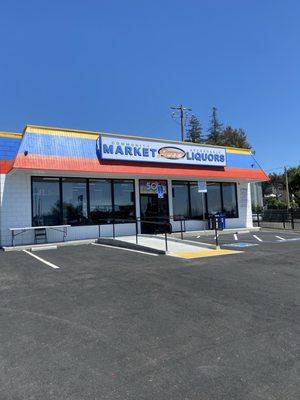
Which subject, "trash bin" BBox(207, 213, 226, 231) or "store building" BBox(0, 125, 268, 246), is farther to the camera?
"trash bin" BBox(207, 213, 226, 231)

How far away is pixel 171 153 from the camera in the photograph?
73.8 ft

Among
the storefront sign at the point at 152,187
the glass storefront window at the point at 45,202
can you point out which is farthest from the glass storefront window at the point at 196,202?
the glass storefront window at the point at 45,202

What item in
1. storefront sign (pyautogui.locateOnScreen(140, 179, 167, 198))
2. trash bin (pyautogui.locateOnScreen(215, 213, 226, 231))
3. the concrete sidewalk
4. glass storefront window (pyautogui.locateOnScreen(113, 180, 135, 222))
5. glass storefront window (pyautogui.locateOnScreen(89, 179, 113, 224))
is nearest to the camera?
the concrete sidewalk

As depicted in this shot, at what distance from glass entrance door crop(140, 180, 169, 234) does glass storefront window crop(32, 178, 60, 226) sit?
4947 millimetres

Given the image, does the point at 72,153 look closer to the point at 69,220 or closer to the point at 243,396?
the point at 69,220

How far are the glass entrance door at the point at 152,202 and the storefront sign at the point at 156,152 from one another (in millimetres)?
1628

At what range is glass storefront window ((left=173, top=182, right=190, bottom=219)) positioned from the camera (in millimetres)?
23906

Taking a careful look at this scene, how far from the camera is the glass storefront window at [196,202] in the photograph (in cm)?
2462

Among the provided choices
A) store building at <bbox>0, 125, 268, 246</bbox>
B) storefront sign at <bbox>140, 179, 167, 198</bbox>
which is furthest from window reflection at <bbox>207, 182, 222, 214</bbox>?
storefront sign at <bbox>140, 179, 167, 198</bbox>

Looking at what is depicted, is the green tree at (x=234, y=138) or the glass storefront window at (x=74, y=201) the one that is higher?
the green tree at (x=234, y=138)

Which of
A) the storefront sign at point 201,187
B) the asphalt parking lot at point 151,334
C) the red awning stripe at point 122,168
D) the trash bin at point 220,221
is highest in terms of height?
the red awning stripe at point 122,168

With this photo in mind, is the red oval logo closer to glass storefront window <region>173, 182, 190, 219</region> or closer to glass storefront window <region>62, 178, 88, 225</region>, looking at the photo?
glass storefront window <region>173, 182, 190, 219</region>

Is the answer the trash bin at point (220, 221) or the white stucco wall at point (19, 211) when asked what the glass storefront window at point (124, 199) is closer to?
the white stucco wall at point (19, 211)

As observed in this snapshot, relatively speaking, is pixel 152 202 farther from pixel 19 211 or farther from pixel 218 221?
pixel 19 211
